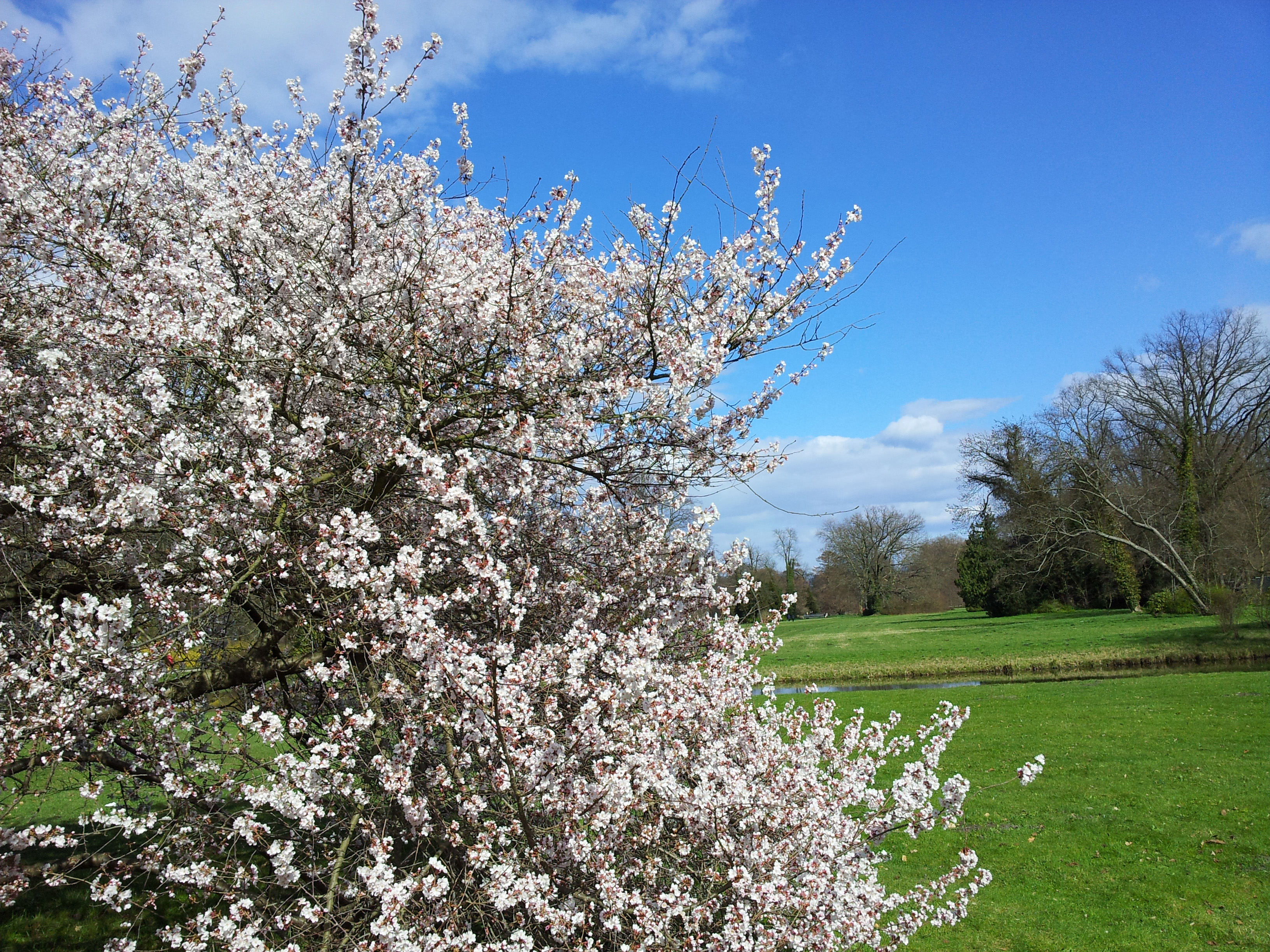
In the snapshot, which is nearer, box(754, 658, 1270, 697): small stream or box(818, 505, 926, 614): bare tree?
box(754, 658, 1270, 697): small stream

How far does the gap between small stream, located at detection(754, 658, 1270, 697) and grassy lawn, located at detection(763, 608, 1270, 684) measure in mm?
249

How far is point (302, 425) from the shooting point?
12.6 ft

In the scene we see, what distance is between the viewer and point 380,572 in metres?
3.42

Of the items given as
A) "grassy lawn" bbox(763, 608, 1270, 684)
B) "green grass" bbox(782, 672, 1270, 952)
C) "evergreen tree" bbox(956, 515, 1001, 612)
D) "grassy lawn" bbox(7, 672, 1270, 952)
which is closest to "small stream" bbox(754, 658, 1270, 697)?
"grassy lawn" bbox(763, 608, 1270, 684)

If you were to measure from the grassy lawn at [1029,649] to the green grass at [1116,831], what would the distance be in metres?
6.99

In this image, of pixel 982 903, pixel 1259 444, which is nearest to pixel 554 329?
pixel 982 903

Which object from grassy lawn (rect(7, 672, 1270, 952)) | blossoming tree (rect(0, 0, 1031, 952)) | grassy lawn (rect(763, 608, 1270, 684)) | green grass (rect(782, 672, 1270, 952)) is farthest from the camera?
grassy lawn (rect(763, 608, 1270, 684))

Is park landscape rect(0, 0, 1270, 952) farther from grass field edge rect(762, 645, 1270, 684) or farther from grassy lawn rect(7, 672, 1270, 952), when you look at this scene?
grass field edge rect(762, 645, 1270, 684)

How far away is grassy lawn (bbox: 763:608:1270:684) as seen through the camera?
75.7ft

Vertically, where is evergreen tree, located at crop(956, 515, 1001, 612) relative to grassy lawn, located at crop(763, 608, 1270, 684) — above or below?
above

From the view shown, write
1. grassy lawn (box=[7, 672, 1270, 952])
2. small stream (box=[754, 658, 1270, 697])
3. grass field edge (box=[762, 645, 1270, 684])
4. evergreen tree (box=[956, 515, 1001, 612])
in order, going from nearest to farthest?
grassy lawn (box=[7, 672, 1270, 952]) → small stream (box=[754, 658, 1270, 697]) → grass field edge (box=[762, 645, 1270, 684]) → evergreen tree (box=[956, 515, 1001, 612])

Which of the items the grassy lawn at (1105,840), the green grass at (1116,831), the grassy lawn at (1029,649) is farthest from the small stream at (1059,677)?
the grassy lawn at (1105,840)

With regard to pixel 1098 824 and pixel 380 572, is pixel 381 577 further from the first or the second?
pixel 1098 824

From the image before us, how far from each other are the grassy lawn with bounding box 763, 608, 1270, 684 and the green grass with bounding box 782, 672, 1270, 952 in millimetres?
6986
